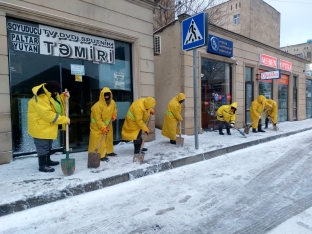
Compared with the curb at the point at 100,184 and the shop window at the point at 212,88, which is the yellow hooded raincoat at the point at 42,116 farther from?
the shop window at the point at 212,88

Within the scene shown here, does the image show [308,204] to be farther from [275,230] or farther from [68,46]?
[68,46]

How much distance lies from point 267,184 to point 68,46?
196 inches

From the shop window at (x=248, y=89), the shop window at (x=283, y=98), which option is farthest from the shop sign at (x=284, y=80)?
the shop window at (x=248, y=89)

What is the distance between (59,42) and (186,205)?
4435 millimetres

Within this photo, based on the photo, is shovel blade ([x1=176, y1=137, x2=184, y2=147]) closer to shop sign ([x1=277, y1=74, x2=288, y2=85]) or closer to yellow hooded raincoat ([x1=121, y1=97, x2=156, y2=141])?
yellow hooded raincoat ([x1=121, y1=97, x2=156, y2=141])

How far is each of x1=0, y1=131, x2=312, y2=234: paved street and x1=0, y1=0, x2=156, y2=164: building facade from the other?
8.05 ft

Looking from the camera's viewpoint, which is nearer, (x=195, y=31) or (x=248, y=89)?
(x=195, y=31)

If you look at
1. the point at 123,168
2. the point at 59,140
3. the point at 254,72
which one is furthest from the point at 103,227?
the point at 254,72

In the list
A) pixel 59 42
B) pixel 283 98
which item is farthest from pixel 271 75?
pixel 59 42

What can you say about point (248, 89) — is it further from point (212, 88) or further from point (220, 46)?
point (220, 46)

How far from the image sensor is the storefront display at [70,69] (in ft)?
16.1

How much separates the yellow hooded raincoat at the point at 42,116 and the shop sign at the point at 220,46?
20.7 ft

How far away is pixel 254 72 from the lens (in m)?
11.2

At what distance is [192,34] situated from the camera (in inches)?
219
